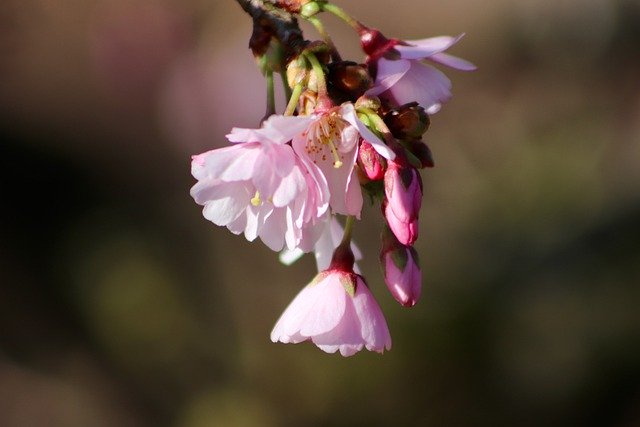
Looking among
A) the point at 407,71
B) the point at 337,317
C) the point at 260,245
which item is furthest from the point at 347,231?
the point at 260,245

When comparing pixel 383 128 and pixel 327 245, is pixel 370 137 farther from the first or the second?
pixel 327 245

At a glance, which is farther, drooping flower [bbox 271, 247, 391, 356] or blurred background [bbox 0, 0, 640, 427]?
blurred background [bbox 0, 0, 640, 427]

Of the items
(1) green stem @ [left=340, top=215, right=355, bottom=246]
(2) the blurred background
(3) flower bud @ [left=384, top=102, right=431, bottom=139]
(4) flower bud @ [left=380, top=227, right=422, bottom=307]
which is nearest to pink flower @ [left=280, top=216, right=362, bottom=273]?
(1) green stem @ [left=340, top=215, right=355, bottom=246]

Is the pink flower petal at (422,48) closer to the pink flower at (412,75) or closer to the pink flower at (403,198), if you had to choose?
the pink flower at (412,75)

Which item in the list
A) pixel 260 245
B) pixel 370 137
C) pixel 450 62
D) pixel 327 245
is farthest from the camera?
pixel 260 245

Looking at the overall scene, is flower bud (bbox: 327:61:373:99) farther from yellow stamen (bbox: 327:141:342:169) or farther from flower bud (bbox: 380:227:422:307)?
flower bud (bbox: 380:227:422:307)

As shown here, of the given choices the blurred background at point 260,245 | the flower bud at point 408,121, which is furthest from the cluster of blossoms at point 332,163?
the blurred background at point 260,245

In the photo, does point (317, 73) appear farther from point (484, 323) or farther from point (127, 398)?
point (127, 398)
